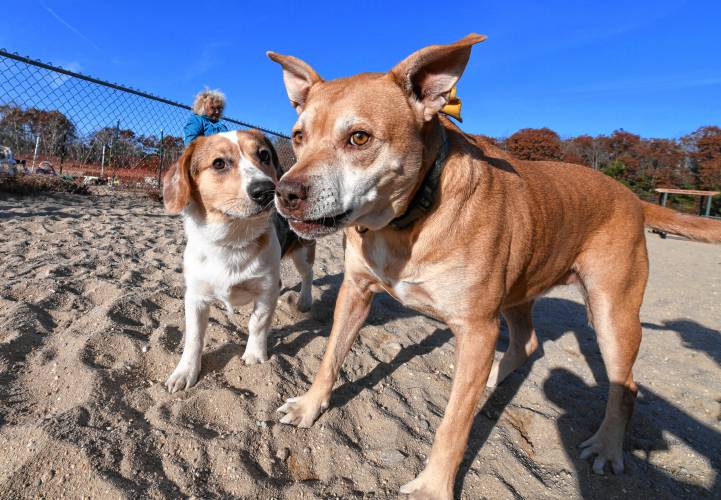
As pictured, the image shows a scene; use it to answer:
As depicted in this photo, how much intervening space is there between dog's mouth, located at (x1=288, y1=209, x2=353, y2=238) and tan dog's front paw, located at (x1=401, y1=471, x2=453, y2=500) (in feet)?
4.13

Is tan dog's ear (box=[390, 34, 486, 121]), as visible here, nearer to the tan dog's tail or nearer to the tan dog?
the tan dog

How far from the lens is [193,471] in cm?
187

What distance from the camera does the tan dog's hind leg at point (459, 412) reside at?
1.96m

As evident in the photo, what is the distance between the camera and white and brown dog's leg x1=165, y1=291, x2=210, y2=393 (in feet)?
8.27

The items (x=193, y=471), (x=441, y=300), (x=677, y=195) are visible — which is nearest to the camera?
(x=193, y=471)

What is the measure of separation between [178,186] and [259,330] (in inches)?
46.0

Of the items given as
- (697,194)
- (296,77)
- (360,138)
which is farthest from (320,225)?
(697,194)

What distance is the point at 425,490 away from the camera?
194 centimetres

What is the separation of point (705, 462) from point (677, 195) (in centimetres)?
2867

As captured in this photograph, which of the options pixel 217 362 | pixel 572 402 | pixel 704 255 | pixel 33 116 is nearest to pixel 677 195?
pixel 704 255

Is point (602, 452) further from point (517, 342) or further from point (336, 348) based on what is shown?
point (336, 348)

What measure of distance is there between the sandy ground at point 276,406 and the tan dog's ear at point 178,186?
961 millimetres

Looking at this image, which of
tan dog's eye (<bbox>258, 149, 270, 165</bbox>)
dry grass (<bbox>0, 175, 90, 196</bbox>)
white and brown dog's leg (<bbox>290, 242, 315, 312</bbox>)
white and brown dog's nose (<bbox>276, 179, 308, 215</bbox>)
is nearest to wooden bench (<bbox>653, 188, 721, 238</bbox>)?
white and brown dog's leg (<bbox>290, 242, 315, 312</bbox>)

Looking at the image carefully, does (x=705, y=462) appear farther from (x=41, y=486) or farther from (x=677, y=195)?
(x=677, y=195)
